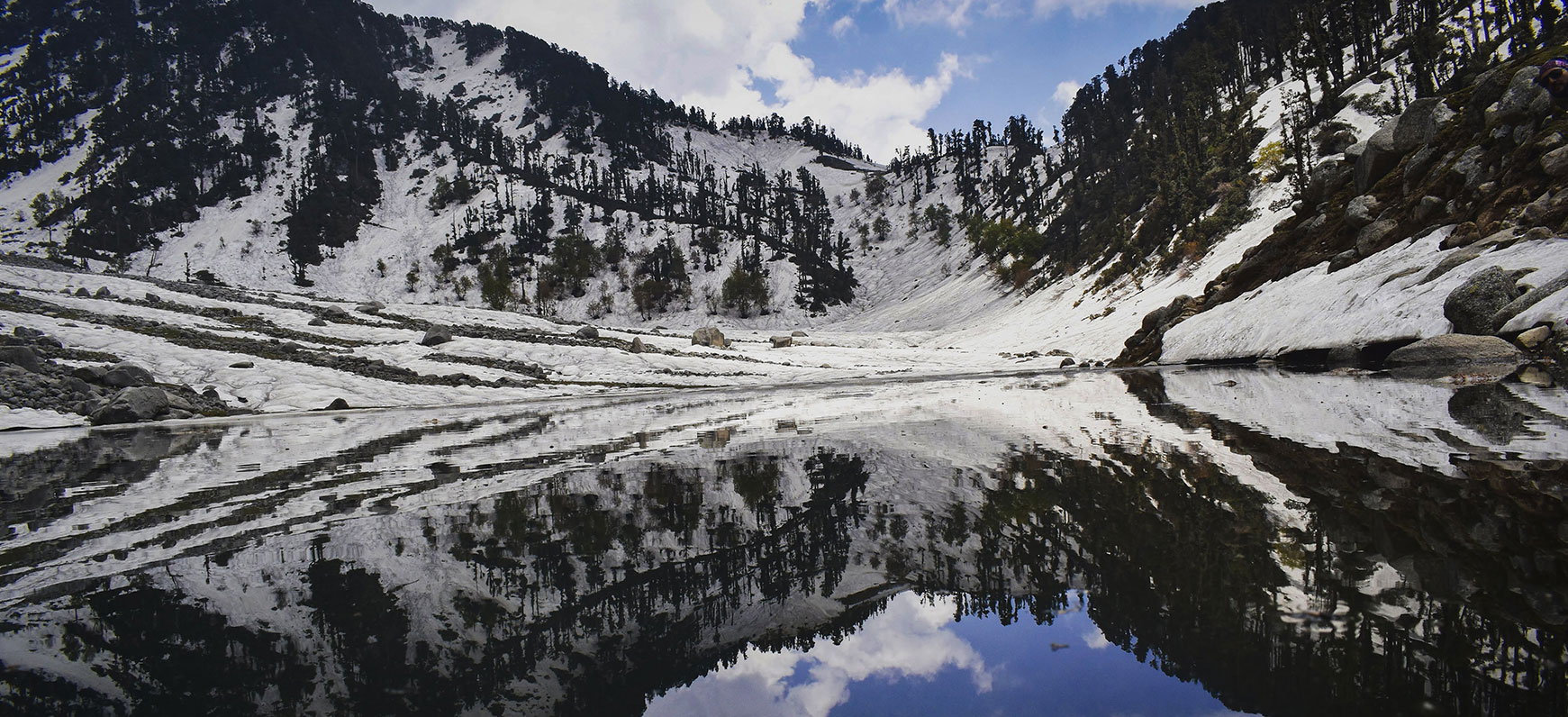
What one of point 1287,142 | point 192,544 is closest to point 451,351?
point 192,544

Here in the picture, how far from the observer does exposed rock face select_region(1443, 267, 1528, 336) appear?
15.6 metres

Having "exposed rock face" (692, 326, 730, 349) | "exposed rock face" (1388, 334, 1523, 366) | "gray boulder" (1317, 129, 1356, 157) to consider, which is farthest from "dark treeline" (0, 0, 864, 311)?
"exposed rock face" (1388, 334, 1523, 366)

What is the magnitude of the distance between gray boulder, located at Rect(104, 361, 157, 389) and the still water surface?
1129 inches

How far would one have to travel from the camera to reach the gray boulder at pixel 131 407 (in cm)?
2584

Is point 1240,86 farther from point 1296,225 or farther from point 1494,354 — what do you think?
point 1494,354

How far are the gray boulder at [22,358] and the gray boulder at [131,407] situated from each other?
13.9 feet

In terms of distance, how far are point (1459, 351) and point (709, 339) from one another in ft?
180

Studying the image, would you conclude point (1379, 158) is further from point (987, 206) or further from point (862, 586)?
point (987, 206)

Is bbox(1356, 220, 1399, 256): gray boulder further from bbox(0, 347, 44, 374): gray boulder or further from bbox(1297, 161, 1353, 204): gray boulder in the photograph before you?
bbox(0, 347, 44, 374): gray boulder

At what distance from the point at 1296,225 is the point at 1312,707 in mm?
40609

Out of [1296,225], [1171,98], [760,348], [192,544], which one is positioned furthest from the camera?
[1171,98]

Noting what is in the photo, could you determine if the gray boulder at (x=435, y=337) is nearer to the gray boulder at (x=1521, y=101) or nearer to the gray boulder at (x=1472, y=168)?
the gray boulder at (x=1472, y=168)

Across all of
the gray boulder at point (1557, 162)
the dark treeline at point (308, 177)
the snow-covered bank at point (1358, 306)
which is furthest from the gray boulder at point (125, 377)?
the dark treeline at point (308, 177)

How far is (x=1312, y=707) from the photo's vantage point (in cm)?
226
